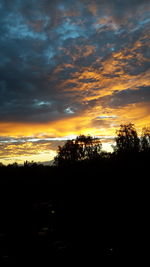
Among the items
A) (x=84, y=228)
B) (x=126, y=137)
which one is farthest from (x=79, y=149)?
(x=84, y=228)

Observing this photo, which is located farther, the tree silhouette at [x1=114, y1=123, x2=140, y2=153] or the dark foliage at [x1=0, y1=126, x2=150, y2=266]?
the tree silhouette at [x1=114, y1=123, x2=140, y2=153]

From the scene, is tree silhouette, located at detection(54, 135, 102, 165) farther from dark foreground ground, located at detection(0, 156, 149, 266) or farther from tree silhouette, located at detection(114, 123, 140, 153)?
dark foreground ground, located at detection(0, 156, 149, 266)

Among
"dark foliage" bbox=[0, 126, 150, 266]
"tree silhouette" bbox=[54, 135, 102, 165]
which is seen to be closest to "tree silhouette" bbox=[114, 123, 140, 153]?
"tree silhouette" bbox=[54, 135, 102, 165]

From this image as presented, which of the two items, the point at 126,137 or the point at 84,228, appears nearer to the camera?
the point at 84,228

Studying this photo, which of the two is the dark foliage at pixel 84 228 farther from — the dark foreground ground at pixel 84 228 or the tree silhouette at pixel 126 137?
the tree silhouette at pixel 126 137

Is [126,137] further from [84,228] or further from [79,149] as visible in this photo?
[84,228]

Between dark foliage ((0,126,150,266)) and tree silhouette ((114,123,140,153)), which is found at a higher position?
tree silhouette ((114,123,140,153))

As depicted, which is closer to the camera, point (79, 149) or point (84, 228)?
point (84, 228)

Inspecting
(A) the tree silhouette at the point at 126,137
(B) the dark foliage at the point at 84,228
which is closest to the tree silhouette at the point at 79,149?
(A) the tree silhouette at the point at 126,137

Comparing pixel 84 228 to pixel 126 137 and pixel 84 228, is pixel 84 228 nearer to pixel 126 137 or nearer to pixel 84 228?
pixel 84 228

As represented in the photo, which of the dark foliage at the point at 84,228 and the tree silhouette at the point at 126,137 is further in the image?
the tree silhouette at the point at 126,137

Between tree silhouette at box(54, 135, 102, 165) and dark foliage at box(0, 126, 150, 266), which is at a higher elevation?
tree silhouette at box(54, 135, 102, 165)

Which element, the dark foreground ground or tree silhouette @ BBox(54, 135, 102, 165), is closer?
the dark foreground ground

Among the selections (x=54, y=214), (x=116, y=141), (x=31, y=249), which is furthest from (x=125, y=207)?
(x=116, y=141)
